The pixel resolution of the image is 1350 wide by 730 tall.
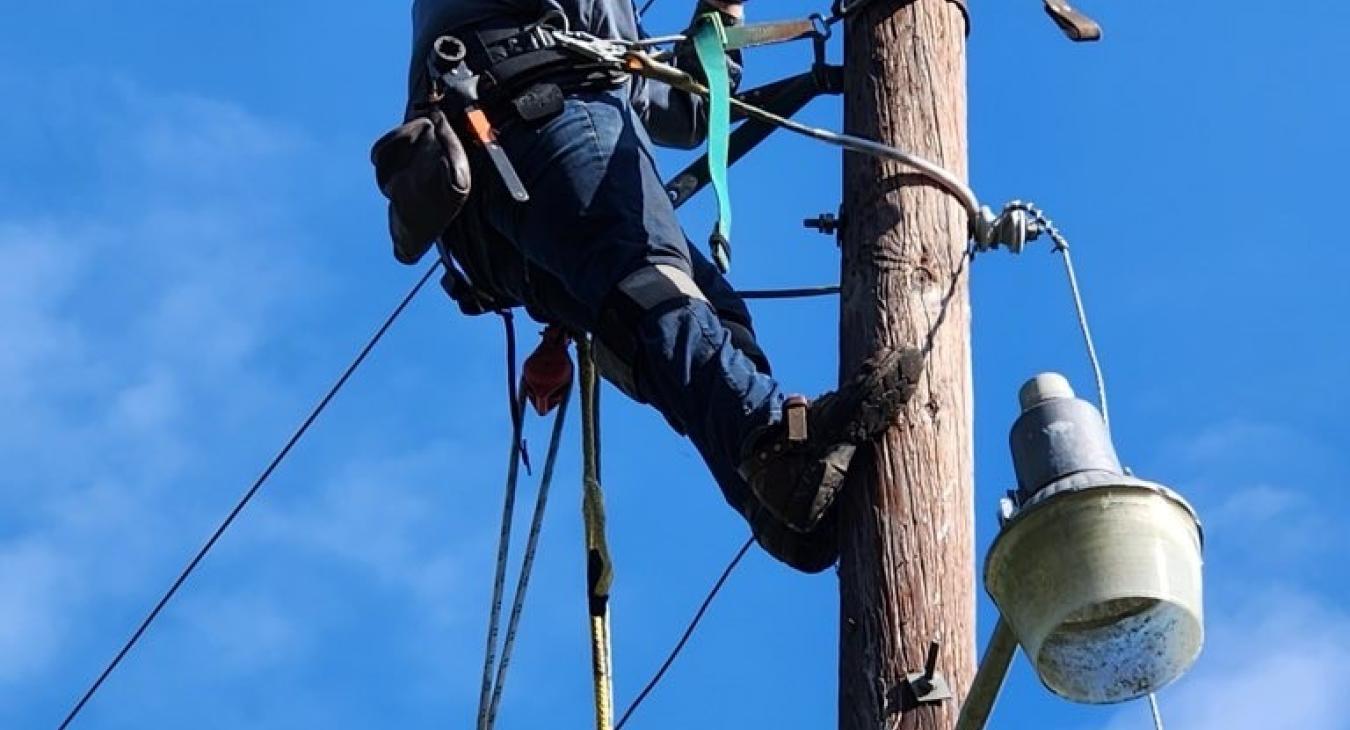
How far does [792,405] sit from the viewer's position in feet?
13.6

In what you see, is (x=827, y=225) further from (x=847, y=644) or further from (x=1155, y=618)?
(x=1155, y=618)

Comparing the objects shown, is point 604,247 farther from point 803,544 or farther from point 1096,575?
point 1096,575

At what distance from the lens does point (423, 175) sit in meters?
4.91

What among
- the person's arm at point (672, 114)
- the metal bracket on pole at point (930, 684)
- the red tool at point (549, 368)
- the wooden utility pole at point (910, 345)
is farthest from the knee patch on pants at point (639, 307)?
the person's arm at point (672, 114)

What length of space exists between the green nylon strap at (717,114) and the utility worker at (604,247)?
0.28ft

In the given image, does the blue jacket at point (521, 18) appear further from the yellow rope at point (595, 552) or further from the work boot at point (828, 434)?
the work boot at point (828, 434)

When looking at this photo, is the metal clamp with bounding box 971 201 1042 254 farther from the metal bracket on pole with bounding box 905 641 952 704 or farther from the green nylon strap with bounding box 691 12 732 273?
the metal bracket on pole with bounding box 905 641 952 704

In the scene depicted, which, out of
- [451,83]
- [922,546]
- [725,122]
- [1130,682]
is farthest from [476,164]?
[1130,682]

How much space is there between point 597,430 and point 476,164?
21.9 inches

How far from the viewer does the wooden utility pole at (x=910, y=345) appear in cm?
386

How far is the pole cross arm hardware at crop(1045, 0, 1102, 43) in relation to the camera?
4.84 m

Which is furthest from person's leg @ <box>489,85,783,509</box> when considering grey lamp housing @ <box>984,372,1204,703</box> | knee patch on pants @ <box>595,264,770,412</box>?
grey lamp housing @ <box>984,372,1204,703</box>

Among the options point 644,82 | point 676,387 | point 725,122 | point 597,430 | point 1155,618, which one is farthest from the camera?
point 644,82

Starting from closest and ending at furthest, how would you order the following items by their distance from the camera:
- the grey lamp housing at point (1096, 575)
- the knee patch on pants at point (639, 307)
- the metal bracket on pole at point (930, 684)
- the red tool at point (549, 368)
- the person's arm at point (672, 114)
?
the grey lamp housing at point (1096, 575) → the metal bracket on pole at point (930, 684) → the knee patch on pants at point (639, 307) → the red tool at point (549, 368) → the person's arm at point (672, 114)
